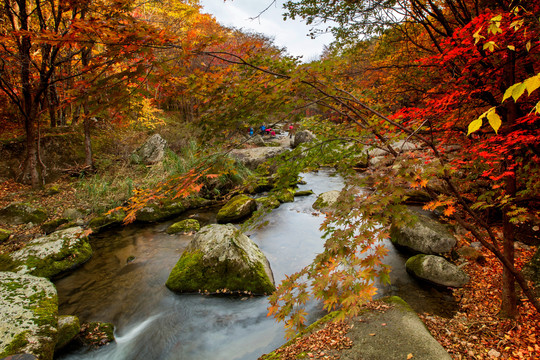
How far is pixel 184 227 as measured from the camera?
7.47 meters

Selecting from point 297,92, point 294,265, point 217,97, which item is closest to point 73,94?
point 217,97

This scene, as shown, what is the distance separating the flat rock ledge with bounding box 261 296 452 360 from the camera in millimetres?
2701

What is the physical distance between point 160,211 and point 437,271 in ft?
25.3

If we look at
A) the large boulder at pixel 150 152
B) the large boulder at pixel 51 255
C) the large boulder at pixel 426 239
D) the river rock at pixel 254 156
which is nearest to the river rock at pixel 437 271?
the large boulder at pixel 426 239

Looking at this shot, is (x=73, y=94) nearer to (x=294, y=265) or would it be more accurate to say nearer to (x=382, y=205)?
(x=382, y=205)

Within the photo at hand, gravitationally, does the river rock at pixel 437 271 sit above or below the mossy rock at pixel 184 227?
below

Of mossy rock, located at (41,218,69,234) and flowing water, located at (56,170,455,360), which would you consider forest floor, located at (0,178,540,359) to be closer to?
flowing water, located at (56,170,455,360)

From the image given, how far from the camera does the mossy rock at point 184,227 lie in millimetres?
7359

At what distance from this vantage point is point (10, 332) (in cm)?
307

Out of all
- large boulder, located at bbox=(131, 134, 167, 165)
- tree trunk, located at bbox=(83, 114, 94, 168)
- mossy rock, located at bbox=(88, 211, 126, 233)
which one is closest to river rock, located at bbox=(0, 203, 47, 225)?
mossy rock, located at bbox=(88, 211, 126, 233)

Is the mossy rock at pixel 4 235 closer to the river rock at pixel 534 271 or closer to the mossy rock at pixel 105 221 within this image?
the mossy rock at pixel 105 221

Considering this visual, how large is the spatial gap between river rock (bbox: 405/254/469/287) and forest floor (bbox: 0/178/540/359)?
16 centimetres

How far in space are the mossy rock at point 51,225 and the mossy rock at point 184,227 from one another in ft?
9.97

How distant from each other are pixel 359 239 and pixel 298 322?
32.2 inches
